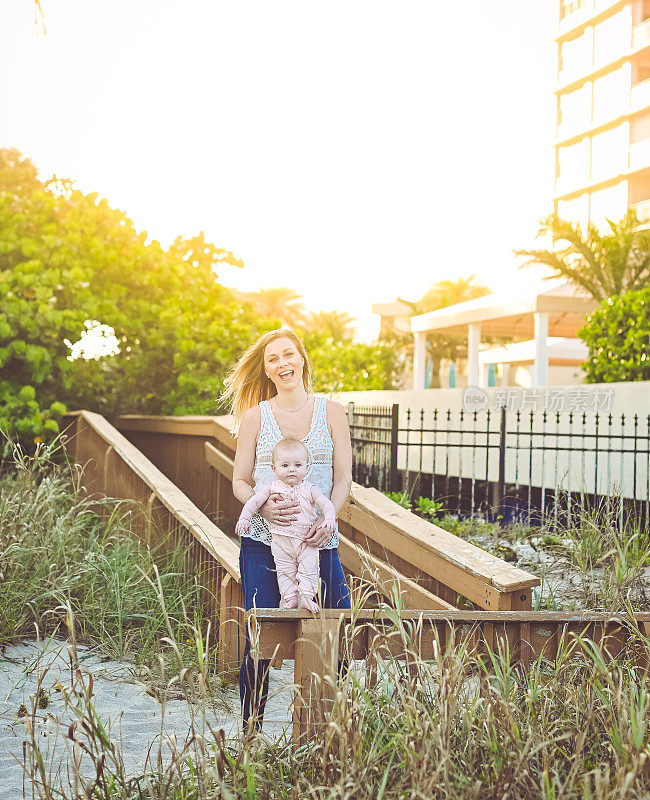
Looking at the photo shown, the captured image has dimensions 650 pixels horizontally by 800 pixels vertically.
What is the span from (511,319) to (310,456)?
69.0ft

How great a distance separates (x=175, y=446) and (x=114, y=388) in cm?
215

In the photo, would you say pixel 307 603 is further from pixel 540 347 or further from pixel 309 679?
pixel 540 347

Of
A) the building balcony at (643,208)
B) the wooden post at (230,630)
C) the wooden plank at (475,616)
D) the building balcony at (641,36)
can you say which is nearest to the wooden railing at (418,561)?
the wooden plank at (475,616)

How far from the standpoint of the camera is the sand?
3.32 meters

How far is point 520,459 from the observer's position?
40.0 ft

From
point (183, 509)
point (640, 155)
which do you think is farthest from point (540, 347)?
point (640, 155)

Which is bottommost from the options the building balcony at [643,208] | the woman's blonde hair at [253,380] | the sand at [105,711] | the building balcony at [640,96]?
the sand at [105,711]

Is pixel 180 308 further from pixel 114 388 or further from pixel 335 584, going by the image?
pixel 335 584

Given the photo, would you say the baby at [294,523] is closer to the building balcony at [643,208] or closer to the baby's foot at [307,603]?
the baby's foot at [307,603]

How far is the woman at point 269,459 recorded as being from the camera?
3377 mm

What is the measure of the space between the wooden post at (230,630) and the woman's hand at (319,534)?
4.69 ft

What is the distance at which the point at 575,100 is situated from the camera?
46906mm

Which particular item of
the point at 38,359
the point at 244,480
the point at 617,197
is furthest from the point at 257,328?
the point at 617,197

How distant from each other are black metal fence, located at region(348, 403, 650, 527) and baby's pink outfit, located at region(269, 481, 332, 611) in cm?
610
